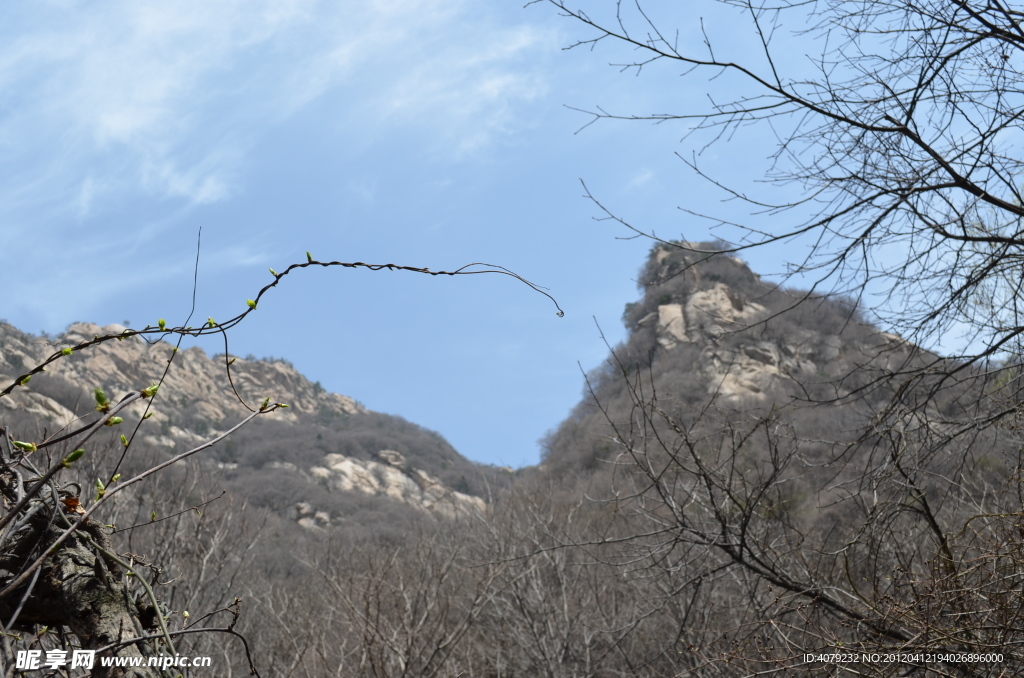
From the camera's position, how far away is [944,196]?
3.26m

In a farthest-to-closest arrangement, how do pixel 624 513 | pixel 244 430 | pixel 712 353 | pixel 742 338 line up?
pixel 244 430 → pixel 712 353 → pixel 742 338 → pixel 624 513

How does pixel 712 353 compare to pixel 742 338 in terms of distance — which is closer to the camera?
pixel 742 338

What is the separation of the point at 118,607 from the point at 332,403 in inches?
2933

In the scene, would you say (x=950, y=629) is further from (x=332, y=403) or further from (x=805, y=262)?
(x=332, y=403)

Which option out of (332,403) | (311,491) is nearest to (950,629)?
(311,491)

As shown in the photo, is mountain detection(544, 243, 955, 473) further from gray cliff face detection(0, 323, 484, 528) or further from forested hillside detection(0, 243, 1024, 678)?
gray cliff face detection(0, 323, 484, 528)

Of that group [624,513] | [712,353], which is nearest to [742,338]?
[712,353]

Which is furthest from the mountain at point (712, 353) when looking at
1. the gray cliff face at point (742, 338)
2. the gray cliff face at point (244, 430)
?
the gray cliff face at point (244, 430)

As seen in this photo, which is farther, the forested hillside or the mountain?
the mountain

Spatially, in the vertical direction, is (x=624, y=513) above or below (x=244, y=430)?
below

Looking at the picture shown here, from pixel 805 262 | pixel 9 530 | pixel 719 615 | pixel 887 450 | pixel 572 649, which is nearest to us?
pixel 9 530

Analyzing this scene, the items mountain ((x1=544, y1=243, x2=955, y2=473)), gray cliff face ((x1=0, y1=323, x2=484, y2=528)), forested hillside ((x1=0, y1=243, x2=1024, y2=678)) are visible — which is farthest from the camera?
gray cliff face ((x1=0, y1=323, x2=484, y2=528))

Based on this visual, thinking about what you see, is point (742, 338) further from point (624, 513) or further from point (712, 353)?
point (624, 513)

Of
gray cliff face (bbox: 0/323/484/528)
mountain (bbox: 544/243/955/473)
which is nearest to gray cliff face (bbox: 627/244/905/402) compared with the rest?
mountain (bbox: 544/243/955/473)
